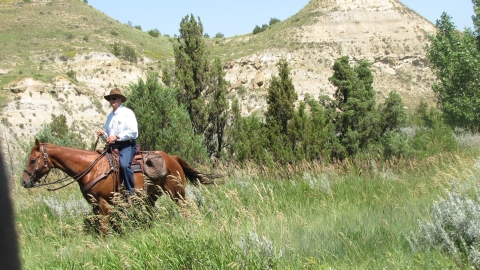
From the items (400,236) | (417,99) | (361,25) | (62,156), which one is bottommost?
(417,99)

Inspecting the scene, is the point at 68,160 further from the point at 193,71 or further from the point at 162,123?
the point at 193,71

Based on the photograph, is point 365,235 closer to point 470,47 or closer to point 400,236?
point 400,236

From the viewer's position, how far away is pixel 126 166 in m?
7.42

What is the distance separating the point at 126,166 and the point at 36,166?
55.5 inches

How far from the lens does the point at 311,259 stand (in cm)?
437

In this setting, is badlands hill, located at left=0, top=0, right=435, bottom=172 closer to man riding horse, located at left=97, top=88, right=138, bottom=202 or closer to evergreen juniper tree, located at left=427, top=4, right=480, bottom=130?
evergreen juniper tree, located at left=427, top=4, right=480, bottom=130

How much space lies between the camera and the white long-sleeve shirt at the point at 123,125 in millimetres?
7488

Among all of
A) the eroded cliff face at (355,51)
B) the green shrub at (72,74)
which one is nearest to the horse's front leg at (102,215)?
the green shrub at (72,74)

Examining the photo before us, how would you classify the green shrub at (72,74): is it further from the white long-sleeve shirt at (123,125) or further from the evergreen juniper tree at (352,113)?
the white long-sleeve shirt at (123,125)

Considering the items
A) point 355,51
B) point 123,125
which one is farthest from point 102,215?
point 355,51

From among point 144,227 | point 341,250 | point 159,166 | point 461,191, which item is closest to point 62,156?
point 159,166

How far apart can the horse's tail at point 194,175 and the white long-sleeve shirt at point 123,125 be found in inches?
56.0

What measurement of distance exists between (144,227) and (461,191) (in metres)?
4.30

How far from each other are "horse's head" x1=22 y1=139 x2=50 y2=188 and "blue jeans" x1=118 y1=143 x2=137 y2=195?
3.88 feet
